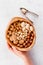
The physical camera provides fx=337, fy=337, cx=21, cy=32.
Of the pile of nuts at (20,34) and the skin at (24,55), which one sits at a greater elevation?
the pile of nuts at (20,34)

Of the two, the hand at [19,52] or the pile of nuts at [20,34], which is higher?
the pile of nuts at [20,34]

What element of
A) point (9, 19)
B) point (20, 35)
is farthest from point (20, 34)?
point (9, 19)

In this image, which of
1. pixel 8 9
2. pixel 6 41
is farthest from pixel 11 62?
pixel 8 9

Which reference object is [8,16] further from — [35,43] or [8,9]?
[35,43]

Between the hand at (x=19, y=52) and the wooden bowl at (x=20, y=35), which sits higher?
the wooden bowl at (x=20, y=35)

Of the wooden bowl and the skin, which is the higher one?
the wooden bowl
